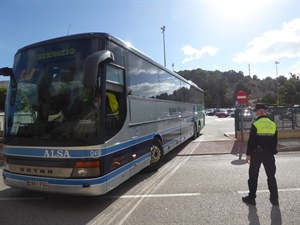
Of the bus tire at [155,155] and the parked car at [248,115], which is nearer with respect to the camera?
the bus tire at [155,155]

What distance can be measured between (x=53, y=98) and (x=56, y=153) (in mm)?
983

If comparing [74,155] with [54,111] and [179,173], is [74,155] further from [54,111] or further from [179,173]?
[179,173]

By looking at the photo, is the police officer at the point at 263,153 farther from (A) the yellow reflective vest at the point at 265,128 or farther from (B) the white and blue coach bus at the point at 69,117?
(B) the white and blue coach bus at the point at 69,117

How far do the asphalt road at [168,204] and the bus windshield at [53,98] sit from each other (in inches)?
51.2

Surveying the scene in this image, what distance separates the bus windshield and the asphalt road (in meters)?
1.30

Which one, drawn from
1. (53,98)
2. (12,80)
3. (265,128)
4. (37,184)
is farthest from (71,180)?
(265,128)

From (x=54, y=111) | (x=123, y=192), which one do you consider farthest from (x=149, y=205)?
(x=54, y=111)

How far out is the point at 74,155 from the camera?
5.11 m

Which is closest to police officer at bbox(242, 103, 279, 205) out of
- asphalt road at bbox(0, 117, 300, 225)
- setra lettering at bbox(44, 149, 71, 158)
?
asphalt road at bbox(0, 117, 300, 225)

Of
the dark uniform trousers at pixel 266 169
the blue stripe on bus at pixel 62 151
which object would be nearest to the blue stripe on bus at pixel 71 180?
the blue stripe on bus at pixel 62 151

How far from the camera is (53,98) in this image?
17.6ft

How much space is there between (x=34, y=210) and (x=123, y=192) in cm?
190

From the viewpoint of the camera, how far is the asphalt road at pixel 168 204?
191 inches

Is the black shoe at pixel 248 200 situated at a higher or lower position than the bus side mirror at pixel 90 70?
lower
